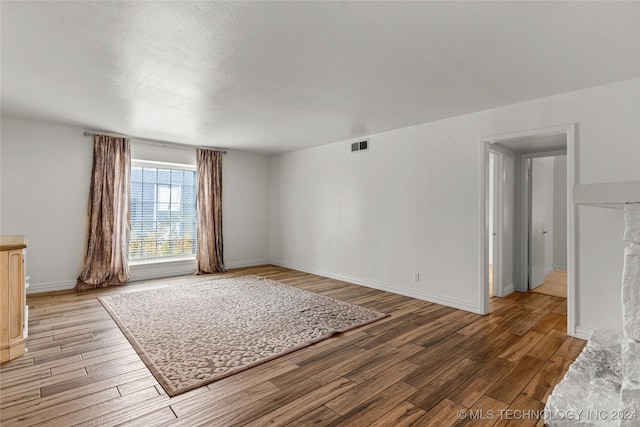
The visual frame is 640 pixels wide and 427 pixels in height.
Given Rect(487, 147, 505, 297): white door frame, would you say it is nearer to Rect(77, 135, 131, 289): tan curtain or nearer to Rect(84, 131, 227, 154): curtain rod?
Rect(84, 131, 227, 154): curtain rod

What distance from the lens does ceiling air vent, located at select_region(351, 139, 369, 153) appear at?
5.26 metres

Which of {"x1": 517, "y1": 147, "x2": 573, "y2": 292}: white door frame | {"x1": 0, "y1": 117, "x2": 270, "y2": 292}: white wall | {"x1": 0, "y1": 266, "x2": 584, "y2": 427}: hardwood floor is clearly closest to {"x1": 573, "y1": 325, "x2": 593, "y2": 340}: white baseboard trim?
{"x1": 0, "y1": 266, "x2": 584, "y2": 427}: hardwood floor

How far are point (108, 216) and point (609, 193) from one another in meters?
6.21

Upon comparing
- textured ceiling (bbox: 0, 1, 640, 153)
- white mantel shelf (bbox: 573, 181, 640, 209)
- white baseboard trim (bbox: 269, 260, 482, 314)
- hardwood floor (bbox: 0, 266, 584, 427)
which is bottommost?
hardwood floor (bbox: 0, 266, 584, 427)

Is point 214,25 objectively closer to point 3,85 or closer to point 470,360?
point 3,85

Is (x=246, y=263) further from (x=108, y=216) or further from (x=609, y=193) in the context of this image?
(x=609, y=193)

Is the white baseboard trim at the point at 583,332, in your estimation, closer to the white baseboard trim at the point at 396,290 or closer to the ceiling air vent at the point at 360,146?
the white baseboard trim at the point at 396,290

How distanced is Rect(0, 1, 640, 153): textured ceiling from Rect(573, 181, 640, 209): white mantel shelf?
44.1 inches

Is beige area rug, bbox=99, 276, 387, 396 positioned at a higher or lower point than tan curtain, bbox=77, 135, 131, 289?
lower

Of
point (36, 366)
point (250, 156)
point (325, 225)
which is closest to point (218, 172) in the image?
point (250, 156)

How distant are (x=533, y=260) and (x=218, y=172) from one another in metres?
6.05

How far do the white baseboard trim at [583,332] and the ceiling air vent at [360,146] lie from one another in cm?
359

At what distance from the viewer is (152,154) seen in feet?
19.1

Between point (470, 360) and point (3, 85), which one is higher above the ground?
point (3, 85)
